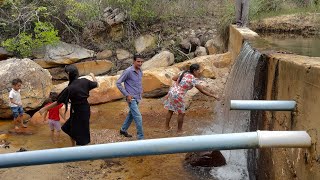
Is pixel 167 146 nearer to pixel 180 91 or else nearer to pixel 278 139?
pixel 278 139

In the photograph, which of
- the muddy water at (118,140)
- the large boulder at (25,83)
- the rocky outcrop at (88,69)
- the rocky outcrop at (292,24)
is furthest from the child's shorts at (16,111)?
the rocky outcrop at (292,24)

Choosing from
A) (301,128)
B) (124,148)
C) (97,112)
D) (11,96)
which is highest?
(124,148)

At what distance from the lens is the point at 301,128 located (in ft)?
10.0

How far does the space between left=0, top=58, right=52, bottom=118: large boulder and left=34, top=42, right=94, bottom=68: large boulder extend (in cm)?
475

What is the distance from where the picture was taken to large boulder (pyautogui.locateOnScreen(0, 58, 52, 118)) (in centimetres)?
888

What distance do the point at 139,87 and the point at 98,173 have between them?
1881 mm

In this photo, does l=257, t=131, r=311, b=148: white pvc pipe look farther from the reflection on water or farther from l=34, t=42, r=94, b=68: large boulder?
l=34, t=42, r=94, b=68: large boulder

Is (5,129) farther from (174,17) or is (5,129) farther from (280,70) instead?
(174,17)

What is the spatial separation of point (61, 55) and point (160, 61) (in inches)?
161

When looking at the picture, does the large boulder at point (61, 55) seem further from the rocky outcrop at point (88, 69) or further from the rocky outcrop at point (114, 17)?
the rocky outcrop at point (114, 17)

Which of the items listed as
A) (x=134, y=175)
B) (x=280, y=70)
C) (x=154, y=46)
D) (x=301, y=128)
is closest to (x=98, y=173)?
(x=134, y=175)

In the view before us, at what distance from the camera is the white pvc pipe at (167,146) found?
1.96 meters

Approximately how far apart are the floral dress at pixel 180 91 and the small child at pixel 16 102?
3.21m

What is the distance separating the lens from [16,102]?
8.08m
